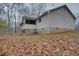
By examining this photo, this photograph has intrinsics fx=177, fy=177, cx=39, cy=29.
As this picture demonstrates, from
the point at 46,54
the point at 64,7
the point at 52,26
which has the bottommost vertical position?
the point at 46,54

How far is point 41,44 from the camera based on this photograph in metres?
1.76

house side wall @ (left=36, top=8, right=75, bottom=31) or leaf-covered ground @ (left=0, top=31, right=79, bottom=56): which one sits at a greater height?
house side wall @ (left=36, top=8, right=75, bottom=31)

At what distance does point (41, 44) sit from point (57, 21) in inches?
11.0

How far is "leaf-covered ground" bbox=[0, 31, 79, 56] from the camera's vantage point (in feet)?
5.70

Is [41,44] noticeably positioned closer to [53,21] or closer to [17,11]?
[53,21]

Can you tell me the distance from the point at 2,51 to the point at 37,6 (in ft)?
1.86

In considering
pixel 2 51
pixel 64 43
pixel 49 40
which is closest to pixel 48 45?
pixel 49 40

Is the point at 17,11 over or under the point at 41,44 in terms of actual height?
over

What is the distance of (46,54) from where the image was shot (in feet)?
5.71

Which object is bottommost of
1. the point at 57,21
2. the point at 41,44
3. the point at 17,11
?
the point at 41,44

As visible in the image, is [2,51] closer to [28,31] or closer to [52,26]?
[28,31]

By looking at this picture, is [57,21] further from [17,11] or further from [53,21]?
[17,11]

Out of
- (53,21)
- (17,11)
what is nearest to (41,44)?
(53,21)

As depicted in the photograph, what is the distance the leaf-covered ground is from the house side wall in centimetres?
8
